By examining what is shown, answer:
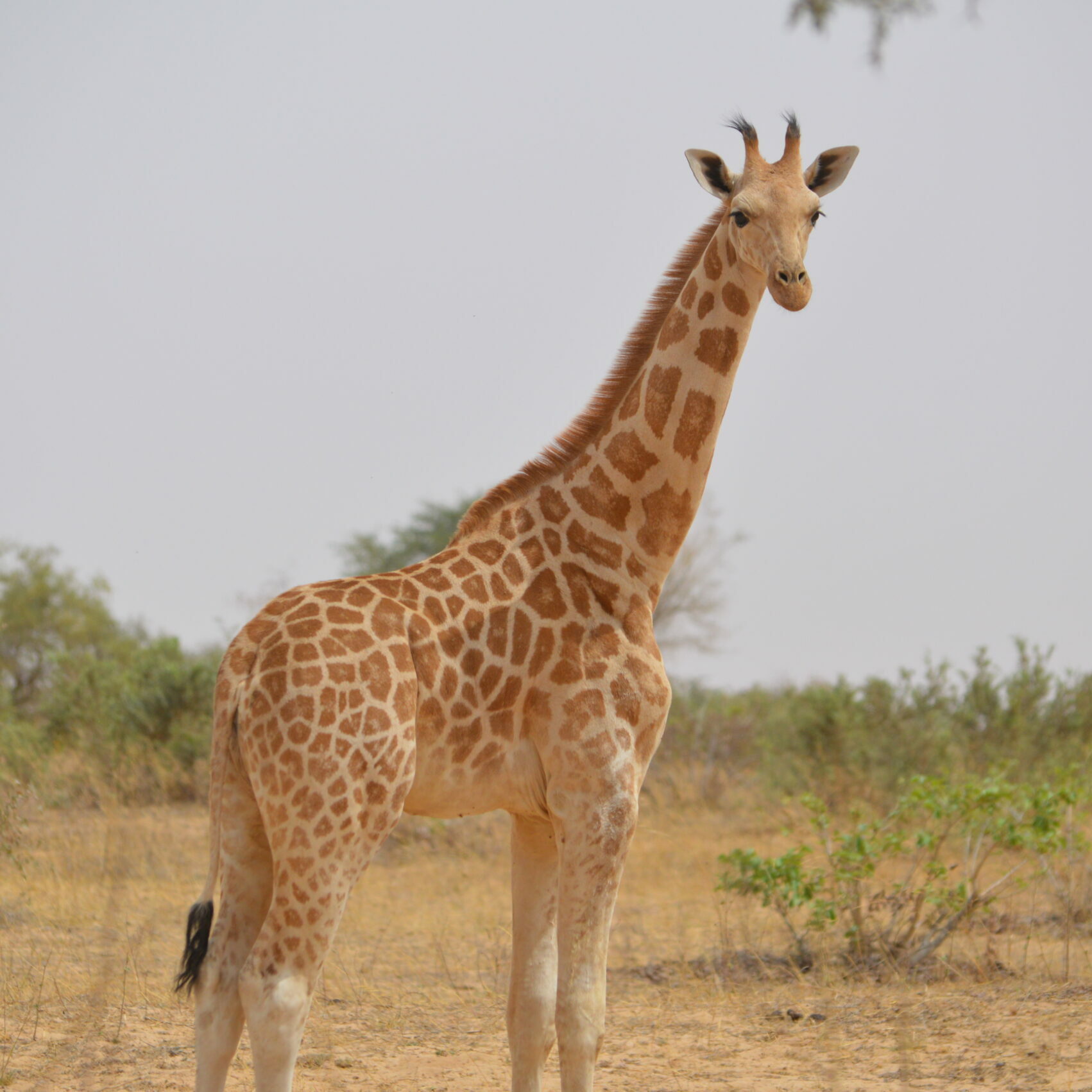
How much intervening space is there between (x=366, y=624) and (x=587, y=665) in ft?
2.76

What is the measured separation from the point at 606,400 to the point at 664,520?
0.61m

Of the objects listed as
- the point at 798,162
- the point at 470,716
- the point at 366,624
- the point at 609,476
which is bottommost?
the point at 470,716

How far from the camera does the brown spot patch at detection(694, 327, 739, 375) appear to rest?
17.1 feet

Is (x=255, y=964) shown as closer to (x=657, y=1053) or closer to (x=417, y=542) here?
(x=657, y=1053)

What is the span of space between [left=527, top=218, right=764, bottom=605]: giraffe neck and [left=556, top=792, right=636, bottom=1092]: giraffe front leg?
994 millimetres

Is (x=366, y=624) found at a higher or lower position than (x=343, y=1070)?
higher

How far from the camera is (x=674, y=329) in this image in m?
5.29

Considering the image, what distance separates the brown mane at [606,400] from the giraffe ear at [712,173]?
0.13 meters

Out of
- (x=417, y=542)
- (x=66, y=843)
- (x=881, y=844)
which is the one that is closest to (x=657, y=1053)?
(x=881, y=844)

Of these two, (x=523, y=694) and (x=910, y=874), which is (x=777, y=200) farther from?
(x=910, y=874)

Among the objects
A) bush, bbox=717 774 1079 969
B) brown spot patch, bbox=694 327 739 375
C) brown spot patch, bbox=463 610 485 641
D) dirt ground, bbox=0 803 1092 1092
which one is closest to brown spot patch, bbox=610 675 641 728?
brown spot patch, bbox=463 610 485 641

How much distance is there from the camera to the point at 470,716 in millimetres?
4602

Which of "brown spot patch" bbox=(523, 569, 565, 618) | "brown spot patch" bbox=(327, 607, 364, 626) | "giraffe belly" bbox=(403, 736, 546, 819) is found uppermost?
"brown spot patch" bbox=(523, 569, 565, 618)

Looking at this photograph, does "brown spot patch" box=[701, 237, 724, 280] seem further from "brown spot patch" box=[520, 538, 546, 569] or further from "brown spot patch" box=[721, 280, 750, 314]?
"brown spot patch" box=[520, 538, 546, 569]
